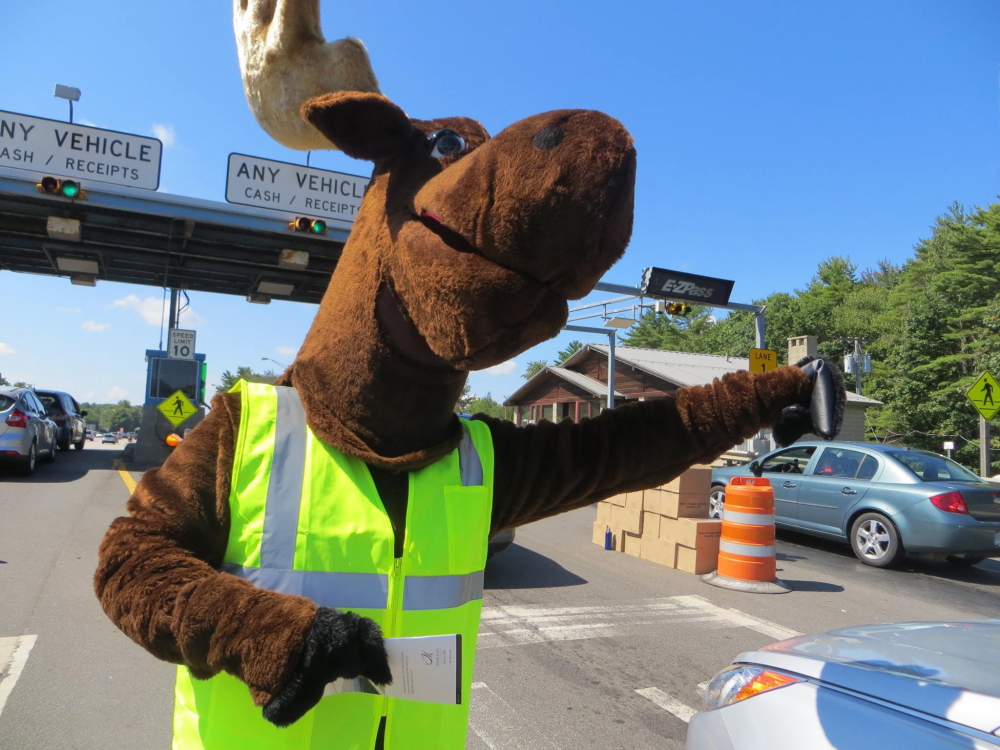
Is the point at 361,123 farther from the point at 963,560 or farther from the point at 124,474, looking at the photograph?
the point at 124,474

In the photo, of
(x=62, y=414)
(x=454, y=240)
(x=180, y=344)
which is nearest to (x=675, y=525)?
(x=454, y=240)

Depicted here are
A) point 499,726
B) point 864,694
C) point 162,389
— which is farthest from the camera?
point 162,389

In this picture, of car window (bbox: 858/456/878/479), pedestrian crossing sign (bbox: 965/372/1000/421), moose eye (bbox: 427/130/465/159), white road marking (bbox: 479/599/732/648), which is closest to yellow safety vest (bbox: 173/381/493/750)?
moose eye (bbox: 427/130/465/159)

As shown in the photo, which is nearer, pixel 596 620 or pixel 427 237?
pixel 427 237

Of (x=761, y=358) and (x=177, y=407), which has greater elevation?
(x=761, y=358)

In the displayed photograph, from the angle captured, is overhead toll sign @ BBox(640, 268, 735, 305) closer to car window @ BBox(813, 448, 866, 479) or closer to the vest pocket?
car window @ BBox(813, 448, 866, 479)

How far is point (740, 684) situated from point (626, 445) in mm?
1282

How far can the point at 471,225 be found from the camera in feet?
4.35

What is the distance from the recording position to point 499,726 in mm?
3738

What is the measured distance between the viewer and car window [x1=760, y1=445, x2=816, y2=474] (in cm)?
1055

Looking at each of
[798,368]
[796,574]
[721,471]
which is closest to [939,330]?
[721,471]

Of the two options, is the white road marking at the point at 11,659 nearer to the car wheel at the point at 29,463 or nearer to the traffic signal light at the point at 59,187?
the traffic signal light at the point at 59,187

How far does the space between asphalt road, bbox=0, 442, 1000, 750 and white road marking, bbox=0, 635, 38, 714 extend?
0.01 metres

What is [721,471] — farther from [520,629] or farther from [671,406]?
[671,406]
